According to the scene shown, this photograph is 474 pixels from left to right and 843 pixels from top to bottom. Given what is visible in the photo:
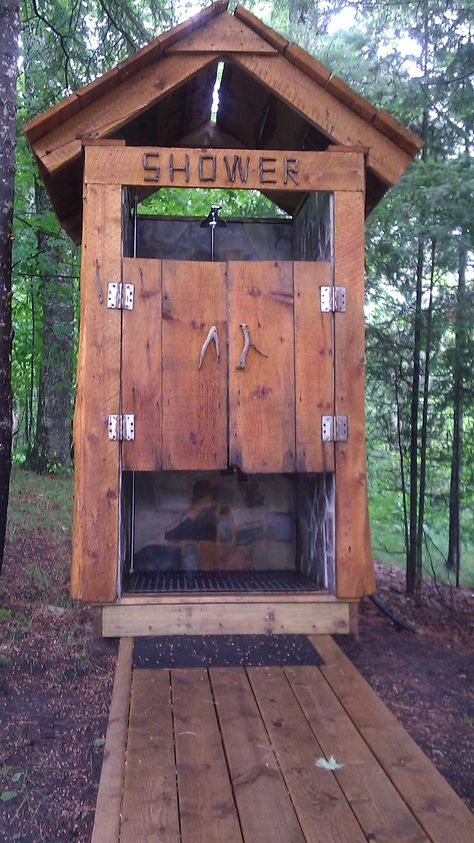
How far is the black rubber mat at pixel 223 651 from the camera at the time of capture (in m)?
3.86

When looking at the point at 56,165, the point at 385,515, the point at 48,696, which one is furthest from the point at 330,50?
the point at 48,696

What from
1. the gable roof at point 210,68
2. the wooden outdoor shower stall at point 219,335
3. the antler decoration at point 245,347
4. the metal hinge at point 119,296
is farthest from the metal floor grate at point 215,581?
the gable roof at point 210,68

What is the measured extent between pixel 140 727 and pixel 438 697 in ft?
5.38

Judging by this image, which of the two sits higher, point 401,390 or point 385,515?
point 401,390

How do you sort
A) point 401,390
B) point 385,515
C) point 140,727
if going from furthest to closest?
point 385,515 < point 401,390 < point 140,727

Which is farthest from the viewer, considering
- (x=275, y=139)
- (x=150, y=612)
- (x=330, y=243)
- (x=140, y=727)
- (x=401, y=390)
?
(x=401, y=390)

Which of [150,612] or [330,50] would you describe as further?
[330,50]

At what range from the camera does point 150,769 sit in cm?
265

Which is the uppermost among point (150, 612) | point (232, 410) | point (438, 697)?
point (232, 410)

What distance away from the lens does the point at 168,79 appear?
4.36 meters

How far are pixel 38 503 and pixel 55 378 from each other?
2.38 meters

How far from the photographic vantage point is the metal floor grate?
4.62m

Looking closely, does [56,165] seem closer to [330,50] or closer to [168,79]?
[168,79]

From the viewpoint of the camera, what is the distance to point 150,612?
422 cm
